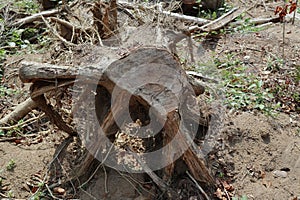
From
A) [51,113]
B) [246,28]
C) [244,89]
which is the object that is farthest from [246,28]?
[51,113]

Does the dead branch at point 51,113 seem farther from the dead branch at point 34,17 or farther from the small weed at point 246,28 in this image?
the small weed at point 246,28

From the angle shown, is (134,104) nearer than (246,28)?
Yes

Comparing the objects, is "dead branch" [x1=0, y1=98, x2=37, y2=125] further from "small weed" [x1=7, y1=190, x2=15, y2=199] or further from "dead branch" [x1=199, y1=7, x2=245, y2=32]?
"dead branch" [x1=199, y1=7, x2=245, y2=32]

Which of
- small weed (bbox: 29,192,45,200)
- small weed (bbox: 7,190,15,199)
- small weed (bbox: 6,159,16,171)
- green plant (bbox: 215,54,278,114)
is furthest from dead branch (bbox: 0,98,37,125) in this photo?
green plant (bbox: 215,54,278,114)

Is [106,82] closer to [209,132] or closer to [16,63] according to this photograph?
[209,132]

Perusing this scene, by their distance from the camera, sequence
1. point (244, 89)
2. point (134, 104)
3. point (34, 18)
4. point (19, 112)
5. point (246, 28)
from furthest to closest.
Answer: point (34, 18)
point (246, 28)
point (244, 89)
point (19, 112)
point (134, 104)

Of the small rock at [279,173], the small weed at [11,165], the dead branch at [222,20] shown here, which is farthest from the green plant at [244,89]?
the small weed at [11,165]

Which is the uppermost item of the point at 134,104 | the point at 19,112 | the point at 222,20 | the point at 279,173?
the point at 134,104

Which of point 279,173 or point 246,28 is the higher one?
point 246,28

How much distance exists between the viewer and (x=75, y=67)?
255cm

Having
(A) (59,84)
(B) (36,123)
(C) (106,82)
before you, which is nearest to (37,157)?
(B) (36,123)

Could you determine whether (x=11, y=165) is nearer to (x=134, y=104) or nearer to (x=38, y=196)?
(x=38, y=196)

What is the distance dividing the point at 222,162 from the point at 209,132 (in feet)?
0.85

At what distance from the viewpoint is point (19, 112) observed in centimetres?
348
